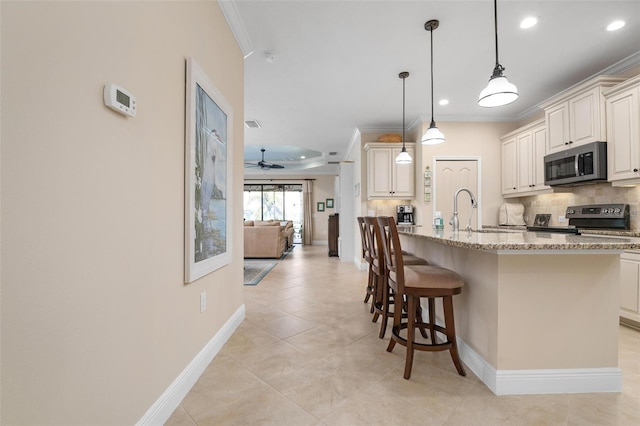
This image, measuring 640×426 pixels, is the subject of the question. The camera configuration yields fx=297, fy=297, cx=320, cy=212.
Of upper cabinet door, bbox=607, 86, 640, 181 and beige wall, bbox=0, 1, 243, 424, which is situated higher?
upper cabinet door, bbox=607, 86, 640, 181

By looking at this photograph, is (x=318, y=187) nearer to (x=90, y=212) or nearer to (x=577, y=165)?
(x=577, y=165)

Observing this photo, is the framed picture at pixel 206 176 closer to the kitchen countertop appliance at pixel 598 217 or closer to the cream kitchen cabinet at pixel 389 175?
the cream kitchen cabinet at pixel 389 175

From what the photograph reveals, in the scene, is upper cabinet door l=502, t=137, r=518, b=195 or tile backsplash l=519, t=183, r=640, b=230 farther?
upper cabinet door l=502, t=137, r=518, b=195

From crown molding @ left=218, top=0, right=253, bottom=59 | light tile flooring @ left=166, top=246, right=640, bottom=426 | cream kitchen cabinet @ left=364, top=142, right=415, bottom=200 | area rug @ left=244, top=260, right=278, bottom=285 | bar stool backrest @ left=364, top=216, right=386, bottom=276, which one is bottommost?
area rug @ left=244, top=260, right=278, bottom=285

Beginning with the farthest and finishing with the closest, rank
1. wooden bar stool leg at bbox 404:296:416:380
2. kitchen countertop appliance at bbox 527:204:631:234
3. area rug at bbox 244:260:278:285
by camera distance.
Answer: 1. area rug at bbox 244:260:278:285
2. kitchen countertop appliance at bbox 527:204:631:234
3. wooden bar stool leg at bbox 404:296:416:380

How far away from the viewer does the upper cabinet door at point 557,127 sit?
3.60 meters

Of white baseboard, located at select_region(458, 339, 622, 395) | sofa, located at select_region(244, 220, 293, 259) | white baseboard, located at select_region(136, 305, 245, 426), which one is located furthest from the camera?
sofa, located at select_region(244, 220, 293, 259)

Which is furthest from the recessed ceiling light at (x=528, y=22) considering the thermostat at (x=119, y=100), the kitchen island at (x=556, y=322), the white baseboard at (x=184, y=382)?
the white baseboard at (x=184, y=382)

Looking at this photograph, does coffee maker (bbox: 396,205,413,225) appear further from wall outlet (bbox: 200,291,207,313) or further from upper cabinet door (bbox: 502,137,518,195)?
wall outlet (bbox: 200,291,207,313)

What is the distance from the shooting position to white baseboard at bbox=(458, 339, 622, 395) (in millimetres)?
1678

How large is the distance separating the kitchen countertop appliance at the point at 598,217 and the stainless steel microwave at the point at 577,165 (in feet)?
1.05


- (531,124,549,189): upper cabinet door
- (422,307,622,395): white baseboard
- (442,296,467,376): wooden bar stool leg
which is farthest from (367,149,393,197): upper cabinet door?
(422,307,622,395): white baseboard

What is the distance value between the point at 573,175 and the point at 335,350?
343 centimetres

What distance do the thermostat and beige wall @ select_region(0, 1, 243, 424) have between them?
0.03 m
